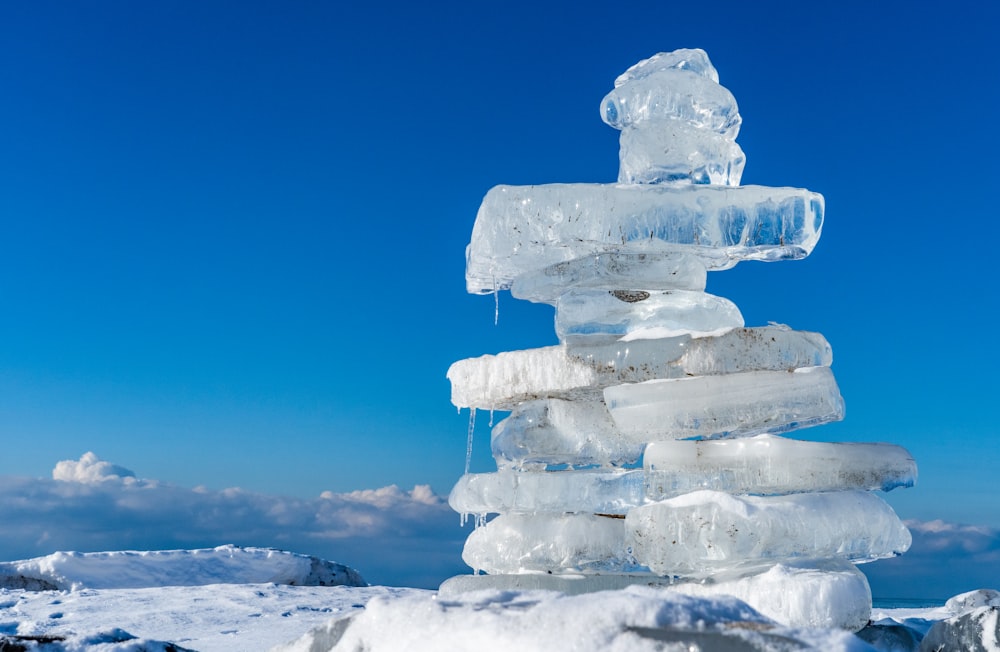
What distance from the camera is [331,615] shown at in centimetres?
574

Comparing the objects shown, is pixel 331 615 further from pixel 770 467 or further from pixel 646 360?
pixel 770 467

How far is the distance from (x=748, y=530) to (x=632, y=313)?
49.0 inches

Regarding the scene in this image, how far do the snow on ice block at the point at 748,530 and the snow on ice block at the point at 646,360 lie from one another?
0.62 metres

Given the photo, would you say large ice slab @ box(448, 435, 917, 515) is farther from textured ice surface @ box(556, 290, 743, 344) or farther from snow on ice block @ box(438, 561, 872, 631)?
textured ice surface @ box(556, 290, 743, 344)

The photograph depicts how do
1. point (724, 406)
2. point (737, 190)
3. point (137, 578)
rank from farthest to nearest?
point (137, 578) → point (737, 190) → point (724, 406)

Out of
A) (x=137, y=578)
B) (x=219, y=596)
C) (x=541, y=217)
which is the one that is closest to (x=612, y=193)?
(x=541, y=217)

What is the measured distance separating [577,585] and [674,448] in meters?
0.91

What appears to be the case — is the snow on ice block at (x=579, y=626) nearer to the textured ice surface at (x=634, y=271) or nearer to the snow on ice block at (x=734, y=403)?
the snow on ice block at (x=734, y=403)

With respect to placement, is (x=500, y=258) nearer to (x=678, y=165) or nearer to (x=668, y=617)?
(x=678, y=165)

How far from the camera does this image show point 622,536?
4691 mm

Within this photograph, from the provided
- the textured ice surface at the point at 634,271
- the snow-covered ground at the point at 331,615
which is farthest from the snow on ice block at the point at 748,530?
the textured ice surface at the point at 634,271

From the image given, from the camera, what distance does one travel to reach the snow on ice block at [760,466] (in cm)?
418

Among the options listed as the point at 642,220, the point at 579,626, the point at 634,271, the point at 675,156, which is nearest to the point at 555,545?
the point at 634,271

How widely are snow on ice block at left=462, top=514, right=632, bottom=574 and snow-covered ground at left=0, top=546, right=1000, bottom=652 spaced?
74 cm
